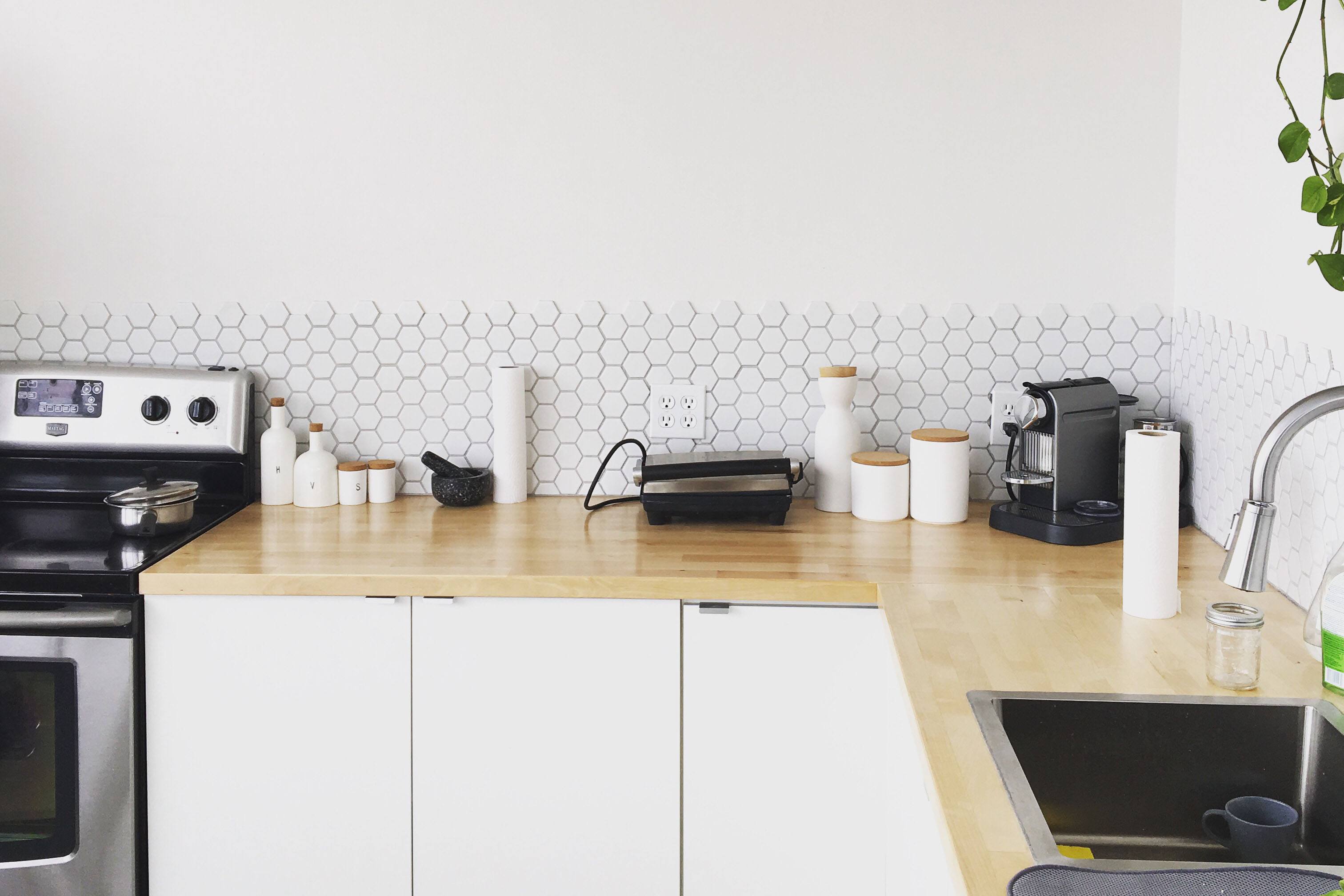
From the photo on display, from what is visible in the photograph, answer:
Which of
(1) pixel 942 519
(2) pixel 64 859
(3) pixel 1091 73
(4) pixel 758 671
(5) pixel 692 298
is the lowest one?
(2) pixel 64 859

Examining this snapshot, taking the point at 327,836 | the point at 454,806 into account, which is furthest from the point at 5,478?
the point at 454,806

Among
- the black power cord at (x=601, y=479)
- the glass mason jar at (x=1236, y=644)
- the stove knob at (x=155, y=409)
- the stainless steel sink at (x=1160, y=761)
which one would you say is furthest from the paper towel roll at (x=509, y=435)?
the glass mason jar at (x=1236, y=644)

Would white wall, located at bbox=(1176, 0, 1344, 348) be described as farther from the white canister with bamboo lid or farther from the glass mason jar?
the white canister with bamboo lid

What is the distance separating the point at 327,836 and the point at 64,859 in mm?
435

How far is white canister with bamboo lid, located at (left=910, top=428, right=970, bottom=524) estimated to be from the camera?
7.74 ft

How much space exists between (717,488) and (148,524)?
43.0 inches

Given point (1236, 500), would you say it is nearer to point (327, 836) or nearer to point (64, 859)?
point (327, 836)

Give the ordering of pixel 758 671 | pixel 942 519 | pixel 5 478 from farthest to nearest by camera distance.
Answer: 1. pixel 5 478
2. pixel 942 519
3. pixel 758 671

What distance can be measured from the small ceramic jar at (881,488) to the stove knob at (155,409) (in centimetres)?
149

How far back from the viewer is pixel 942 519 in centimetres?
237

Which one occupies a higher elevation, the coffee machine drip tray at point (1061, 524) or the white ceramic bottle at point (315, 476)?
the white ceramic bottle at point (315, 476)

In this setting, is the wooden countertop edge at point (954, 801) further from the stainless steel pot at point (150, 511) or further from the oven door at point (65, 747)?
the stainless steel pot at point (150, 511)

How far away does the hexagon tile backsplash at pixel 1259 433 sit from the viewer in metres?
1.67

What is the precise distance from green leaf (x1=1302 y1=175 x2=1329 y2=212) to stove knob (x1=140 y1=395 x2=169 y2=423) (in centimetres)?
217
